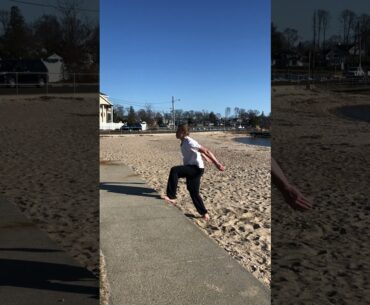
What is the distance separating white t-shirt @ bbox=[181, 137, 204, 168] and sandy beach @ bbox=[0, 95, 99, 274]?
173 cm

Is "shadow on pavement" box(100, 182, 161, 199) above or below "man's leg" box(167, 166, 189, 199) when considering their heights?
below

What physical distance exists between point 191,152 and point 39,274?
3.09m

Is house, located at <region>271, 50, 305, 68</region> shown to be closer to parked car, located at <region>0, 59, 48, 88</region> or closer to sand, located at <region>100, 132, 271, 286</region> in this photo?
parked car, located at <region>0, 59, 48, 88</region>

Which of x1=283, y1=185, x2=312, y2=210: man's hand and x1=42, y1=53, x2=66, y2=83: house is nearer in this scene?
x1=283, y1=185, x2=312, y2=210: man's hand

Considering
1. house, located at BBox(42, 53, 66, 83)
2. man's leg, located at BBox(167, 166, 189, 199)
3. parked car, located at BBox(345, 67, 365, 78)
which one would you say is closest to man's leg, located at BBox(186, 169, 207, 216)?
man's leg, located at BBox(167, 166, 189, 199)

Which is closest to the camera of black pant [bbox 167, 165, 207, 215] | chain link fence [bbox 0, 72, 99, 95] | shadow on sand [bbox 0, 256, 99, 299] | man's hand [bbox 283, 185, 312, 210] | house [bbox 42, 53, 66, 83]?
man's hand [bbox 283, 185, 312, 210]

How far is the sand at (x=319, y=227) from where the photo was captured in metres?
3.82

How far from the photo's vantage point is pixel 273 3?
235 cm

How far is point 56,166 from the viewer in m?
4.67

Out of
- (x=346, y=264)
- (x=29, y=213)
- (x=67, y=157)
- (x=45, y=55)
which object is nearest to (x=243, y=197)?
(x=346, y=264)

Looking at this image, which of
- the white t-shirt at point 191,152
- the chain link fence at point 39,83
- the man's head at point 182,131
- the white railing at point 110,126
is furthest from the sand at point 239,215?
the white railing at point 110,126

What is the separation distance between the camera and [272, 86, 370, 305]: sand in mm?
3816

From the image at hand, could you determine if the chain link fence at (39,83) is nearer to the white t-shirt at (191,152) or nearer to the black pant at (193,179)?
the white t-shirt at (191,152)

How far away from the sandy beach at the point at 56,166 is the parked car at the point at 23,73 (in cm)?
13
